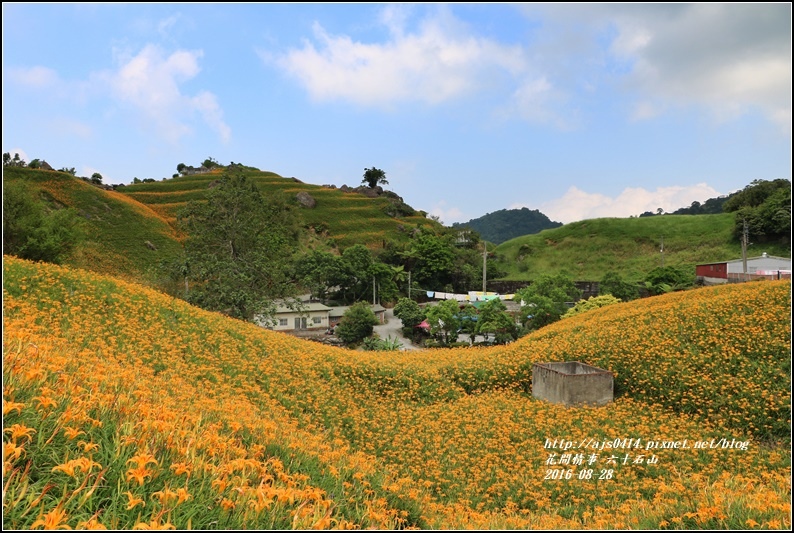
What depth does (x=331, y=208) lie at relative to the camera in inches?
2749

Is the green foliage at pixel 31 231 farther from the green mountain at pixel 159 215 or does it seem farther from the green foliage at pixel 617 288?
the green foliage at pixel 617 288

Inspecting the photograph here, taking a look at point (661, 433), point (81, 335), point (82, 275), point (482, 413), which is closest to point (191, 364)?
point (81, 335)

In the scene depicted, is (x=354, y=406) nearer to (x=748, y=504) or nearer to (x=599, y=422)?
(x=599, y=422)

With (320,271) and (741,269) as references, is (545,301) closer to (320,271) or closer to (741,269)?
(320,271)

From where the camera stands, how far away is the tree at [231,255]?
62.1 ft

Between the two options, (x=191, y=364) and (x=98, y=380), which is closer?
(x=98, y=380)

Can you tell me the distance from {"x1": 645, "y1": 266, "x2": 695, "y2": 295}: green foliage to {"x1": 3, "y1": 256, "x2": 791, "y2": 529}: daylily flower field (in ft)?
67.3

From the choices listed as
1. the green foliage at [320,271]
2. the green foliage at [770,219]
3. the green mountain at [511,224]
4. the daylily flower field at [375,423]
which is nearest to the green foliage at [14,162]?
the green foliage at [320,271]

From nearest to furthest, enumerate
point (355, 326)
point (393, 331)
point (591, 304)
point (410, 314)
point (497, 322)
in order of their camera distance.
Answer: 1. point (497, 322)
2. point (591, 304)
3. point (355, 326)
4. point (410, 314)
5. point (393, 331)

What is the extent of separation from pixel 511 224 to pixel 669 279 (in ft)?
416

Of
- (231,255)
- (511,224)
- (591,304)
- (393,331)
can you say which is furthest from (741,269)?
(511,224)

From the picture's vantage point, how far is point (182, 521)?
222cm

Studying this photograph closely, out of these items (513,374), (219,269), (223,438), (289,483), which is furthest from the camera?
(219,269)

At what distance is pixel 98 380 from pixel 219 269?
1625 cm
